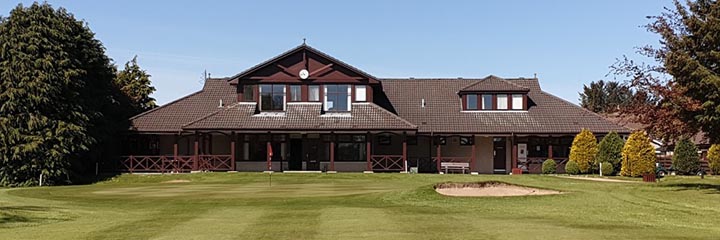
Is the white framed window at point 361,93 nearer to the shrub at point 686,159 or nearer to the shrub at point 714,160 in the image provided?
the shrub at point 686,159

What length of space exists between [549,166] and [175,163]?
21.5 m

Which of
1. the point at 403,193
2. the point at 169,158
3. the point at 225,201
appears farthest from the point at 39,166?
the point at 403,193

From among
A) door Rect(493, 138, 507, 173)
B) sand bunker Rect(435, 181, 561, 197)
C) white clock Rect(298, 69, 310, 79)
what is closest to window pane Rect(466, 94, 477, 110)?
door Rect(493, 138, 507, 173)

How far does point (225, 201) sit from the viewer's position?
21734mm

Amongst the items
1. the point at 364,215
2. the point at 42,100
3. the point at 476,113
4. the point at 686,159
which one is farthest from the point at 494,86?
the point at 364,215

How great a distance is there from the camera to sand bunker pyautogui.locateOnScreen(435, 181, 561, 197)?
74.3 ft

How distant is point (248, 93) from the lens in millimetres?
43844

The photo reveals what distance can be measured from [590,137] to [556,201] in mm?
22642

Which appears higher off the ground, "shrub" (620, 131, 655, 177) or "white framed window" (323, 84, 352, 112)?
"white framed window" (323, 84, 352, 112)

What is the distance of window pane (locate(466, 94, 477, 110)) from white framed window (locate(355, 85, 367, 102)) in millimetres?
7059

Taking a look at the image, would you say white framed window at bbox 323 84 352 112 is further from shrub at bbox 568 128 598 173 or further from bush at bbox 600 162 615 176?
bush at bbox 600 162 615 176

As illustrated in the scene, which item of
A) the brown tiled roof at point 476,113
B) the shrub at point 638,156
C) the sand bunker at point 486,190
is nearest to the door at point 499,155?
the brown tiled roof at point 476,113

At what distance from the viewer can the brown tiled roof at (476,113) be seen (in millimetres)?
43406

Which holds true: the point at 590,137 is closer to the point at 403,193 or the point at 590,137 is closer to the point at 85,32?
the point at 403,193
